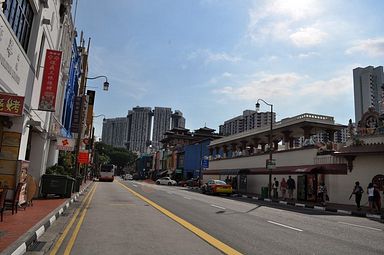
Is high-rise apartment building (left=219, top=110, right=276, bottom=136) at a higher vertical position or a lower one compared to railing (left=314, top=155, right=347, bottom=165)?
higher

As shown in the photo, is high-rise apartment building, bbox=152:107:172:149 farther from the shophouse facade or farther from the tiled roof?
the shophouse facade

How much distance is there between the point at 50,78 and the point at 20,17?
4.09 metres

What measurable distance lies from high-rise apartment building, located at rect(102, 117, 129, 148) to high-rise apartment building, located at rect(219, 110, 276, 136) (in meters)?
84.8

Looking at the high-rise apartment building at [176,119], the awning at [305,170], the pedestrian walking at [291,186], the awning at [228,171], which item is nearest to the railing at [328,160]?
the awning at [305,170]

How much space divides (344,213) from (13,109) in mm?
18422

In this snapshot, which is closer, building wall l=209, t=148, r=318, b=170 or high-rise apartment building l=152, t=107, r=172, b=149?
building wall l=209, t=148, r=318, b=170

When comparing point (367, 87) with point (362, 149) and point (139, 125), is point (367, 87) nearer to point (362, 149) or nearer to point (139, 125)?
point (362, 149)

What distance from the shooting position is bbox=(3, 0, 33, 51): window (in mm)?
13094

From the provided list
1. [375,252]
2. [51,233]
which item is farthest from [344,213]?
[51,233]

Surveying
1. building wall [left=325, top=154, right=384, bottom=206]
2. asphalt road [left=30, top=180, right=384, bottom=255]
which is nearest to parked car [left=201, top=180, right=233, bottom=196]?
building wall [left=325, top=154, right=384, bottom=206]

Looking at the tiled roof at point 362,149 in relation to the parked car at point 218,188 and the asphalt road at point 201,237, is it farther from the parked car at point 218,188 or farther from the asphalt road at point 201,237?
the asphalt road at point 201,237

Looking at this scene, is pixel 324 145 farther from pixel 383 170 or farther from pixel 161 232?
pixel 161 232

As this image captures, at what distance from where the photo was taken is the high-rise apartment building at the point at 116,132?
575ft

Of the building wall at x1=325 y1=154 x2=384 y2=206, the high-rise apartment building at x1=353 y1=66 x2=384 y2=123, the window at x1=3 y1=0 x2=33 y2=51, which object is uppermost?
the high-rise apartment building at x1=353 y1=66 x2=384 y2=123
